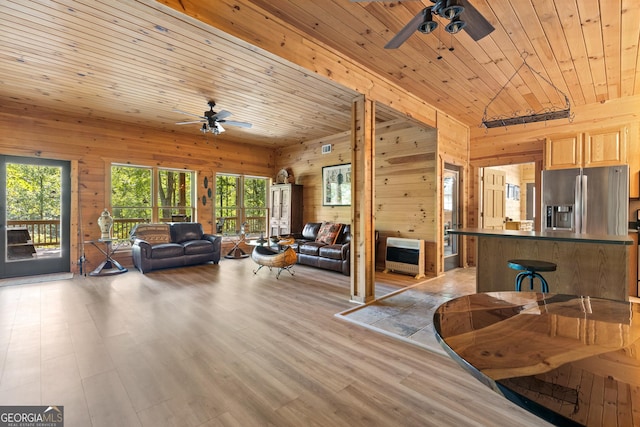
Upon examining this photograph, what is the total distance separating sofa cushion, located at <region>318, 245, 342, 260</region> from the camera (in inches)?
211

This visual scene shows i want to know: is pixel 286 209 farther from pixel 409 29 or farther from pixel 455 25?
pixel 455 25

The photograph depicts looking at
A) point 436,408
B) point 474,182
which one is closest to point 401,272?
point 474,182

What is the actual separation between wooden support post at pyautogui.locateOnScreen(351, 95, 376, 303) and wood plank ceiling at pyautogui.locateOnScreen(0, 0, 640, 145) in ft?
1.22

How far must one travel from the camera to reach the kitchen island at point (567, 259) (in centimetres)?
258

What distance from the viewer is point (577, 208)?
14.6 feet

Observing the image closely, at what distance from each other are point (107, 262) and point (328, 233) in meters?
4.22

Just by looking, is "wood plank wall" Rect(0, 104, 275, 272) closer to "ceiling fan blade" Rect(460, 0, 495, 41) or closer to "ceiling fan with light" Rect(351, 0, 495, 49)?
"ceiling fan with light" Rect(351, 0, 495, 49)

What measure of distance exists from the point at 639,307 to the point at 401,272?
14.2 ft

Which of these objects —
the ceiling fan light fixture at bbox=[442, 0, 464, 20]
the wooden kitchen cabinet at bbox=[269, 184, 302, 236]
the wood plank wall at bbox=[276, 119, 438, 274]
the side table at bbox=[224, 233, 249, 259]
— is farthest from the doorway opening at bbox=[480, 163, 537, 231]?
the side table at bbox=[224, 233, 249, 259]

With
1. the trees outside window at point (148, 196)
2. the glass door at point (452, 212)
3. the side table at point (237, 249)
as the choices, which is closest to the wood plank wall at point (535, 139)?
the glass door at point (452, 212)

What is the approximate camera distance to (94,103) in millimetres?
4930

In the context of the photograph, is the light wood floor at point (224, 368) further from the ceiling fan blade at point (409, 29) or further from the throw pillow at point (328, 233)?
the ceiling fan blade at point (409, 29)

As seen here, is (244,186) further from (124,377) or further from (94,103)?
(124,377)

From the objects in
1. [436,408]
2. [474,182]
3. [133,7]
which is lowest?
[436,408]
